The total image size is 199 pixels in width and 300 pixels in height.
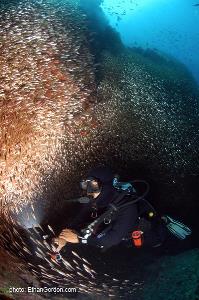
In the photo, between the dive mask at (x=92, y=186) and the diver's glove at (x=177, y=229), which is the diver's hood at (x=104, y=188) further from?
the diver's glove at (x=177, y=229)

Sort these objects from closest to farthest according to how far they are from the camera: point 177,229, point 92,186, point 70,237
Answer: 1. point 70,237
2. point 92,186
3. point 177,229

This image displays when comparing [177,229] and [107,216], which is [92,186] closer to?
[107,216]

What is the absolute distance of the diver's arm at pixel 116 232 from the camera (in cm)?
379

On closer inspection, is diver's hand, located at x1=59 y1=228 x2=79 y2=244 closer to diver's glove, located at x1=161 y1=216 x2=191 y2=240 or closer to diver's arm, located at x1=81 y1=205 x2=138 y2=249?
diver's arm, located at x1=81 y1=205 x2=138 y2=249

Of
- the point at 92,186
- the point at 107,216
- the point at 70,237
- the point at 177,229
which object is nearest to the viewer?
the point at 70,237

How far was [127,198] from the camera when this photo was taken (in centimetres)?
408

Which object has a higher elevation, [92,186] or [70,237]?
[92,186]

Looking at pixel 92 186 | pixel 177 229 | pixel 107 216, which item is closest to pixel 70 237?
pixel 107 216

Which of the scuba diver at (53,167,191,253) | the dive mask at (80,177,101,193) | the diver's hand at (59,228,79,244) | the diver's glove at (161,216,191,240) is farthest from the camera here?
the diver's glove at (161,216,191,240)

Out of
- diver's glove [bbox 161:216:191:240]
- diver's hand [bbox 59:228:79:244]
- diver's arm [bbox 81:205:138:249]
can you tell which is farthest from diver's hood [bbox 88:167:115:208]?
diver's glove [bbox 161:216:191:240]

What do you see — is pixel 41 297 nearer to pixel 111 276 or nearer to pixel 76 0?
pixel 111 276

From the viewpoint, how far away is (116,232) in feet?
12.6

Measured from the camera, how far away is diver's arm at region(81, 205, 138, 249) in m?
3.79

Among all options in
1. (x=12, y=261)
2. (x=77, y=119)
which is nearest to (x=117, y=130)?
(x=77, y=119)
